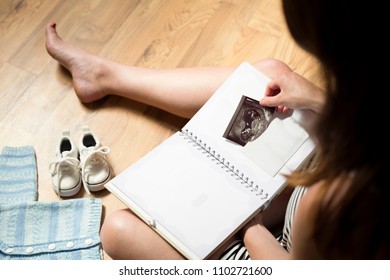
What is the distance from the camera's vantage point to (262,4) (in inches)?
61.2

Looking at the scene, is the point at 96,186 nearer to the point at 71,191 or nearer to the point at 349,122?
the point at 71,191

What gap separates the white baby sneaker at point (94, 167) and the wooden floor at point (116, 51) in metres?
0.04

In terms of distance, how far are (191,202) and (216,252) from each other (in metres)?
0.12

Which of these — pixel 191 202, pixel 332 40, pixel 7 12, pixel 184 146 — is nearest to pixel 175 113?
pixel 184 146

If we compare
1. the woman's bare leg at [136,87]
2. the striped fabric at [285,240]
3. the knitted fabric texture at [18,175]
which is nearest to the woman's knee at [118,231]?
the woman's bare leg at [136,87]

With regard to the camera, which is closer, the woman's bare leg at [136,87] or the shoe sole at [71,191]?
the woman's bare leg at [136,87]

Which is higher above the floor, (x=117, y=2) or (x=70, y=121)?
(x=117, y=2)

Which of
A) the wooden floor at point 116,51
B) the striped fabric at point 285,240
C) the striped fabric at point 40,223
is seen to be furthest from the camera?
the wooden floor at point 116,51

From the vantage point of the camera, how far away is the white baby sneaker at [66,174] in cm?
121

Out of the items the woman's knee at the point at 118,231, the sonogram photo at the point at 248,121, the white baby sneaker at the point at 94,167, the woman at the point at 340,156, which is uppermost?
the woman at the point at 340,156

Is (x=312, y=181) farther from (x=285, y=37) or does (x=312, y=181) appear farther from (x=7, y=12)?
(x=7, y=12)

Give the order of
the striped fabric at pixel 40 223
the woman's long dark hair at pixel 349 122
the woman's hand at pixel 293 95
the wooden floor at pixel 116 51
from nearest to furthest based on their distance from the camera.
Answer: the woman's long dark hair at pixel 349 122 → the woman's hand at pixel 293 95 → the striped fabric at pixel 40 223 → the wooden floor at pixel 116 51

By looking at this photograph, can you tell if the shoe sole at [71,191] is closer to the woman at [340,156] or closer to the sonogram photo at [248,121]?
the sonogram photo at [248,121]
